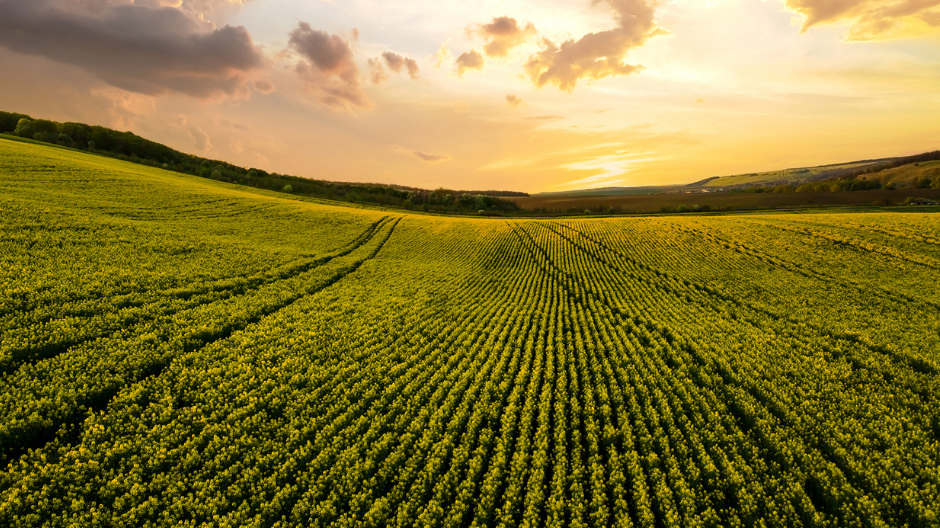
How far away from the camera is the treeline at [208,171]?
88312mm

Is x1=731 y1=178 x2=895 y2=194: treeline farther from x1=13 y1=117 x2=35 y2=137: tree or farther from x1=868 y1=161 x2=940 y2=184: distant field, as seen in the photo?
x1=13 y1=117 x2=35 y2=137: tree

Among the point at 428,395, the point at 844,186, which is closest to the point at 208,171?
the point at 428,395

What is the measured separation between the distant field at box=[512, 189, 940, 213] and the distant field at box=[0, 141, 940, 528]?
198 feet

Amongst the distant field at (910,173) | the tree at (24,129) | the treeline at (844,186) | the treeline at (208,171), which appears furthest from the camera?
the treeline at (208,171)

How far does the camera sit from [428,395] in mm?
12914

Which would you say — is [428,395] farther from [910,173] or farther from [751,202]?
[910,173]

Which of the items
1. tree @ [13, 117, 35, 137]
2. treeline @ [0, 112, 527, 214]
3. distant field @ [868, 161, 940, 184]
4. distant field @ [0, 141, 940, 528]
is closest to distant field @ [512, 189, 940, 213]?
treeline @ [0, 112, 527, 214]

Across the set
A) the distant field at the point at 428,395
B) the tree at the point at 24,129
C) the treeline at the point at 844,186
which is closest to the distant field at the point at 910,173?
the treeline at the point at 844,186

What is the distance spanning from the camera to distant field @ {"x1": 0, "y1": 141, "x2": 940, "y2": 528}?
845 cm

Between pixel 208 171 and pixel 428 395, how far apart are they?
373 feet

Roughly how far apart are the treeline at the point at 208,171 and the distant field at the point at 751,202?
1921 cm

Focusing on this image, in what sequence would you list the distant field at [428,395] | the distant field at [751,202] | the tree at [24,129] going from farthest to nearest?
1. the tree at [24,129]
2. the distant field at [751,202]
3. the distant field at [428,395]

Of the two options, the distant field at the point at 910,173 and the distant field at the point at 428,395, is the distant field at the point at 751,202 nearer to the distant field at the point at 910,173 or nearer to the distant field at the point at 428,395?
the distant field at the point at 910,173

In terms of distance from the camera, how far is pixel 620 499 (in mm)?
8633
